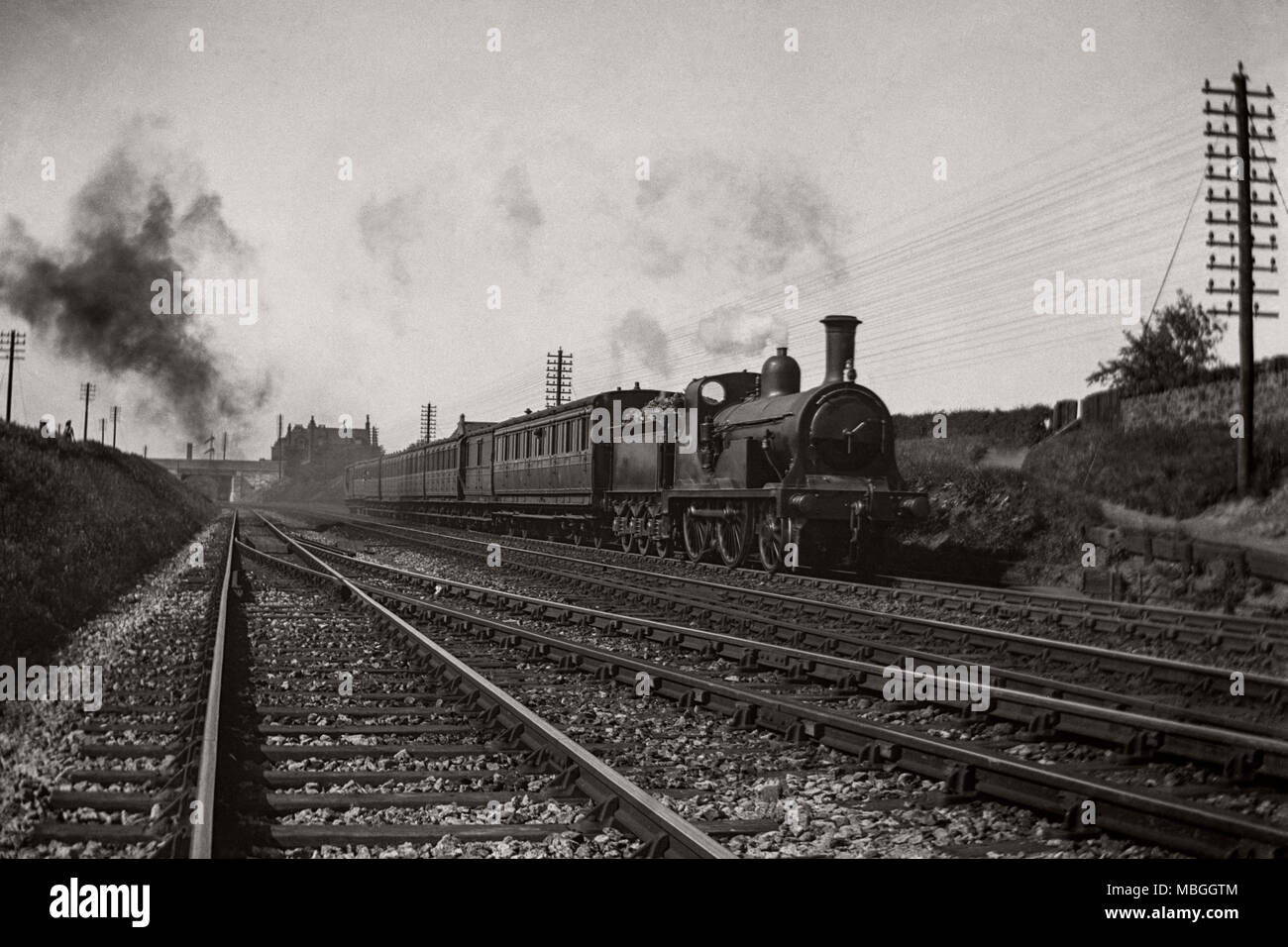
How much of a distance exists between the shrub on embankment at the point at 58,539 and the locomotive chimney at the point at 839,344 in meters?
10.7

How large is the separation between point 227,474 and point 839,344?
110360mm

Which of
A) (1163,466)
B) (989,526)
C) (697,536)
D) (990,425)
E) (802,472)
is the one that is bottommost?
(697,536)

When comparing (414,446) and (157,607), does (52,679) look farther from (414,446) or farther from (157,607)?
(414,446)

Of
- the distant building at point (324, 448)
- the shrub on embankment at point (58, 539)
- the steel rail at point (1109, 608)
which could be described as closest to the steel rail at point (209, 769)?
the shrub on embankment at point (58, 539)

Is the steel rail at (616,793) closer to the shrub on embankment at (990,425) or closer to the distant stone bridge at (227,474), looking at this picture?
the shrub on embankment at (990,425)

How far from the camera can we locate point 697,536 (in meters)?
18.1

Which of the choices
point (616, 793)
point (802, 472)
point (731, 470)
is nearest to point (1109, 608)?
point (802, 472)

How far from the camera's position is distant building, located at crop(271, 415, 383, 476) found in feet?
338

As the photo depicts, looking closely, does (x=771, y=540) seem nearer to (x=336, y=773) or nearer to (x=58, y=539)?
(x=58, y=539)

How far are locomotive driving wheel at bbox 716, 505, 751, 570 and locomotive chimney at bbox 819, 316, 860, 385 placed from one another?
262 cm

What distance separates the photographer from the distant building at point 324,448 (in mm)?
102938

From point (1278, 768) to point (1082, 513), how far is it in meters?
14.2

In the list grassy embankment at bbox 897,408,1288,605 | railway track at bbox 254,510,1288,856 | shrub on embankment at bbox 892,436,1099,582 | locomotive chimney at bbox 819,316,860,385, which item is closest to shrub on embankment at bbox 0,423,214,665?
railway track at bbox 254,510,1288,856
